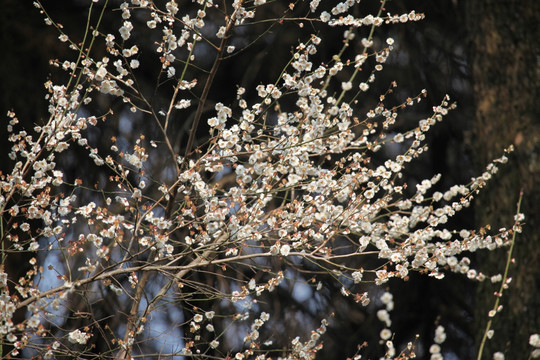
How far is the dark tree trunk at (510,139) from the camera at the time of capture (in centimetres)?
353

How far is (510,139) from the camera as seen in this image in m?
3.90

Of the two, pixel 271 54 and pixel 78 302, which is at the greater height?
pixel 271 54

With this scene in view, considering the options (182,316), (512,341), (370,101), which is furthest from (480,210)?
(182,316)

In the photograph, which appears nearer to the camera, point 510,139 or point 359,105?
point 510,139

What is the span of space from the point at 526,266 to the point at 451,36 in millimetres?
2396

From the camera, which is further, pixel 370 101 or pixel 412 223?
pixel 370 101

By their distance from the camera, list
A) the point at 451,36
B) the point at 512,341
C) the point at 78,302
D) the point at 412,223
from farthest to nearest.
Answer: the point at 451,36 → the point at 78,302 → the point at 512,341 → the point at 412,223

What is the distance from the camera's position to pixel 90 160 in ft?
15.4

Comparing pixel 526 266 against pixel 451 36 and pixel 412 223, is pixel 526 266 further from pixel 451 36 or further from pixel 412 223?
pixel 451 36

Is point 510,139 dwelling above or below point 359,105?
below

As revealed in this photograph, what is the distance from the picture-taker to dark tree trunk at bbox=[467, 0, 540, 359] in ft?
11.6

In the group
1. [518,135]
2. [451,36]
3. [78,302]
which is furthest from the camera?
[451,36]

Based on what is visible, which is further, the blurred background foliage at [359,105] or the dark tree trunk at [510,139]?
the blurred background foliage at [359,105]

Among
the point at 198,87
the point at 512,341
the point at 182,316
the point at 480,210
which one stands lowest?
the point at 512,341
